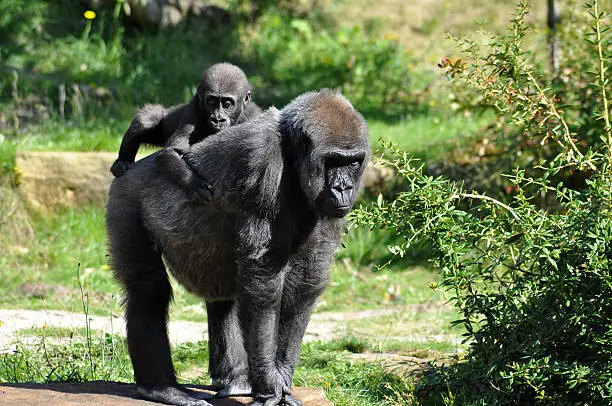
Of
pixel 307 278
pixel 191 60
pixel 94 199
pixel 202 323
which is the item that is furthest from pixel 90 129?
pixel 307 278

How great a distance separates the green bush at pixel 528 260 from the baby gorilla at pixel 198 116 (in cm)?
106

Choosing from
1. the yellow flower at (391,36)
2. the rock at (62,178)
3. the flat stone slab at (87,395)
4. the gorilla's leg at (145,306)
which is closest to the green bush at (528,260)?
the flat stone slab at (87,395)

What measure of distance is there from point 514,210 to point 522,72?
0.87 m

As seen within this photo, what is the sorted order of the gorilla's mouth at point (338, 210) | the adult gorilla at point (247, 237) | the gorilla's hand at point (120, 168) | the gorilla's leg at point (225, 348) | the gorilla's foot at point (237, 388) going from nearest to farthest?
1. the gorilla's mouth at point (338, 210)
2. the adult gorilla at point (247, 237)
3. the gorilla's foot at point (237, 388)
4. the gorilla's leg at point (225, 348)
5. the gorilla's hand at point (120, 168)

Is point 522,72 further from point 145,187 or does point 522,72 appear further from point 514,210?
point 145,187

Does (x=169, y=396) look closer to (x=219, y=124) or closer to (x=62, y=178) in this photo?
(x=219, y=124)

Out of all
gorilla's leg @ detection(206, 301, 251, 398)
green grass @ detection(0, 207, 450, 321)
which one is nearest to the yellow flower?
green grass @ detection(0, 207, 450, 321)

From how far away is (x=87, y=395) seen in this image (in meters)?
4.37

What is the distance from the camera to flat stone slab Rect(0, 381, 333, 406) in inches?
163

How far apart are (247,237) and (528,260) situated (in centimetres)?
162

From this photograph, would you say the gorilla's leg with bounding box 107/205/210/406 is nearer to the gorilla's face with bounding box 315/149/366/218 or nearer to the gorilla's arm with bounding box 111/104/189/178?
the gorilla's arm with bounding box 111/104/189/178

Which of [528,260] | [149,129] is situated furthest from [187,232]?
[528,260]

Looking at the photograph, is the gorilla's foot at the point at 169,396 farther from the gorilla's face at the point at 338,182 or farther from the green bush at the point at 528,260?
the green bush at the point at 528,260

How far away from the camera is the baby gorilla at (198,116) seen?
5254mm
